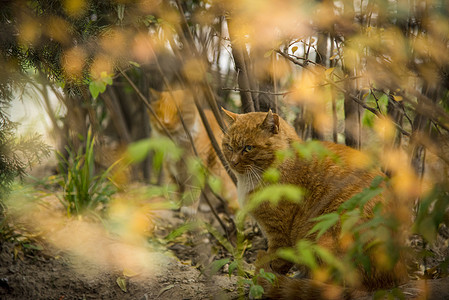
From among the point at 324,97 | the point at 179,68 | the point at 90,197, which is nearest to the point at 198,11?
the point at 179,68

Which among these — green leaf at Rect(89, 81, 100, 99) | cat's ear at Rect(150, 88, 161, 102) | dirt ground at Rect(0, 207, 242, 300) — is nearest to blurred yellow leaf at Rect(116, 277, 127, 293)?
dirt ground at Rect(0, 207, 242, 300)

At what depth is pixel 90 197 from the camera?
9.28 ft

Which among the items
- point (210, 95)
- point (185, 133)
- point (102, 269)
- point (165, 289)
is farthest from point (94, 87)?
point (185, 133)

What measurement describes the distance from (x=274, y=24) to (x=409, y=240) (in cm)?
182

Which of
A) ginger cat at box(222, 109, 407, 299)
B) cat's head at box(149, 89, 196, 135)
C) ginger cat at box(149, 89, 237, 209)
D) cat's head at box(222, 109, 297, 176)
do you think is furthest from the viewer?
cat's head at box(149, 89, 196, 135)

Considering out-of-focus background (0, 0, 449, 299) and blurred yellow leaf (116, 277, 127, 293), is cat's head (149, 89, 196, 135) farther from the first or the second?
blurred yellow leaf (116, 277, 127, 293)

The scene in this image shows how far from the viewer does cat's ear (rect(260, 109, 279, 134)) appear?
2.01 meters

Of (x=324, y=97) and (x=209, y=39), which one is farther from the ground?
(x=209, y=39)

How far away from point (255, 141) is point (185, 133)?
2182mm

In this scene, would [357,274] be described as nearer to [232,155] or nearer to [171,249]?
[232,155]

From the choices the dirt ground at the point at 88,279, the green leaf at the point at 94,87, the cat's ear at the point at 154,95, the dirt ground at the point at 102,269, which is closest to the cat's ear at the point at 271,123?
the dirt ground at the point at 102,269

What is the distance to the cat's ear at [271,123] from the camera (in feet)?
6.58

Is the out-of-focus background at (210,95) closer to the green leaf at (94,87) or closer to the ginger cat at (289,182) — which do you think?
the green leaf at (94,87)

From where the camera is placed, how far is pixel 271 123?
2035mm
